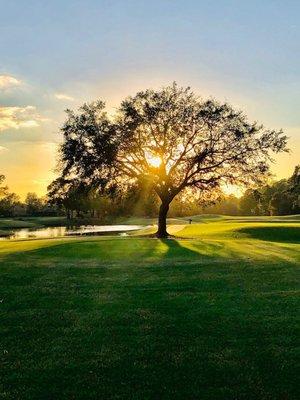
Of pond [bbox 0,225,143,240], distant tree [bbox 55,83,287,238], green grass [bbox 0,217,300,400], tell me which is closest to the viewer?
green grass [bbox 0,217,300,400]

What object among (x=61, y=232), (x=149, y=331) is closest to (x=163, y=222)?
(x=149, y=331)

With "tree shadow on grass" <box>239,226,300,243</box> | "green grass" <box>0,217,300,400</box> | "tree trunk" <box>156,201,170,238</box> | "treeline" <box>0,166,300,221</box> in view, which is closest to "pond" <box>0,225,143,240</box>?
"treeline" <box>0,166,300,221</box>

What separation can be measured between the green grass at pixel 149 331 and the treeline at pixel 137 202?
2452cm

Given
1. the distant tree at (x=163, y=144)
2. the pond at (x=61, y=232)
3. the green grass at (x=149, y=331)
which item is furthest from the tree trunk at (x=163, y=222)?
the green grass at (x=149, y=331)

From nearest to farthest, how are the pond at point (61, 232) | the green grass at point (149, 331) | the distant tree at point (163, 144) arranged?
the green grass at point (149, 331) → the distant tree at point (163, 144) → the pond at point (61, 232)

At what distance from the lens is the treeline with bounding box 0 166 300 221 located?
44.7 metres

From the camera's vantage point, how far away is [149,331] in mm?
10820

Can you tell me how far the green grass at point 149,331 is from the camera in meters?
8.06

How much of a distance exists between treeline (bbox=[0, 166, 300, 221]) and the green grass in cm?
2452

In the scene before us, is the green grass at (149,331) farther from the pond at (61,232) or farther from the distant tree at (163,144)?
the pond at (61,232)

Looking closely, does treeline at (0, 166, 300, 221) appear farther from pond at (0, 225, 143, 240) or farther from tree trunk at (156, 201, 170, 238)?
pond at (0, 225, 143, 240)

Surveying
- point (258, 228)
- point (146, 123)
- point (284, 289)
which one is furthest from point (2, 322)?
point (258, 228)

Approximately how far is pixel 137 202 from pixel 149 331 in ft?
143

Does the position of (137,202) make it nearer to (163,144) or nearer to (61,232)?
(163,144)
